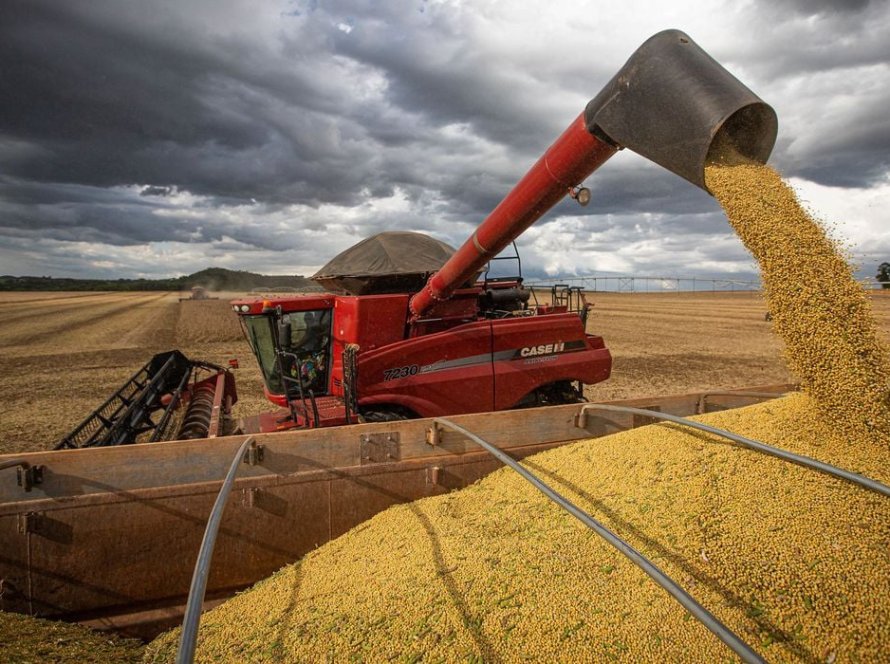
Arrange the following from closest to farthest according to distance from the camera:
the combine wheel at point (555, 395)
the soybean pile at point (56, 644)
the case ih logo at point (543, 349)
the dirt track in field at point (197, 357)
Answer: the soybean pile at point (56, 644) < the case ih logo at point (543, 349) < the combine wheel at point (555, 395) < the dirt track in field at point (197, 357)

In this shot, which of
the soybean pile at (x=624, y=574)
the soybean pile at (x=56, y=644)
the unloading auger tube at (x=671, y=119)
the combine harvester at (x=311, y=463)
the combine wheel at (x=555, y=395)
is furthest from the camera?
the combine wheel at (x=555, y=395)

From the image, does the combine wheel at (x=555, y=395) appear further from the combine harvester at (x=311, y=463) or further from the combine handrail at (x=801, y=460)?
the combine handrail at (x=801, y=460)

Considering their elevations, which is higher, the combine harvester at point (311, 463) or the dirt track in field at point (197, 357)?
the combine harvester at point (311, 463)

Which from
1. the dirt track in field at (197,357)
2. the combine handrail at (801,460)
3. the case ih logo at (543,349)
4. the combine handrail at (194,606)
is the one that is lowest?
the dirt track in field at (197,357)

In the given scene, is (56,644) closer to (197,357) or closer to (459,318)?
(459,318)

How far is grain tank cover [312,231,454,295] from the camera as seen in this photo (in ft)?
19.0

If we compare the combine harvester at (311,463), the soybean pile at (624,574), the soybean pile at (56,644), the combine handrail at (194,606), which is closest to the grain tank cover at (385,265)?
the combine harvester at (311,463)

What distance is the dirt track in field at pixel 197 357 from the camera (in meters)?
10.1

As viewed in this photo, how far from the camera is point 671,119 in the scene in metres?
2.92

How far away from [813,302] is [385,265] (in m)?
4.18

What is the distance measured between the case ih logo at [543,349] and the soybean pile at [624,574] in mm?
2544

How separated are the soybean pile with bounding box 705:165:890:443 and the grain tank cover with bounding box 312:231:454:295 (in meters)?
3.50

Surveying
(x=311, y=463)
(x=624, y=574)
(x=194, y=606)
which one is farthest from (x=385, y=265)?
(x=194, y=606)

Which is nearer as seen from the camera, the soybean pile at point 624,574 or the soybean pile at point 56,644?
the soybean pile at point 624,574
